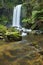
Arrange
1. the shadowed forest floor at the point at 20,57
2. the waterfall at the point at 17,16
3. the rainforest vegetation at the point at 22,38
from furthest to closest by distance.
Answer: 1. the waterfall at the point at 17,16
2. the rainforest vegetation at the point at 22,38
3. the shadowed forest floor at the point at 20,57

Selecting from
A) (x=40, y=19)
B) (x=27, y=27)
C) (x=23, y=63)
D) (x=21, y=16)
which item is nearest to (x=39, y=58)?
(x=23, y=63)

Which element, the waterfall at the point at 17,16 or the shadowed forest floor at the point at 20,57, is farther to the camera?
the waterfall at the point at 17,16

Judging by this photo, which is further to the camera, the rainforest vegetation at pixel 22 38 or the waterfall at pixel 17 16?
the waterfall at pixel 17 16

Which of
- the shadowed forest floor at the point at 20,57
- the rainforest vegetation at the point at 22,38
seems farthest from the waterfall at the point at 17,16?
the shadowed forest floor at the point at 20,57

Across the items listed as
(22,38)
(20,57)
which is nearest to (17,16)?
(22,38)

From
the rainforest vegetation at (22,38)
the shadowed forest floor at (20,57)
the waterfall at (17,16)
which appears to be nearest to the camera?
the shadowed forest floor at (20,57)

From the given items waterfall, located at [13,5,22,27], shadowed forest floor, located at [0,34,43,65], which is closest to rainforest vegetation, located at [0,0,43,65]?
shadowed forest floor, located at [0,34,43,65]

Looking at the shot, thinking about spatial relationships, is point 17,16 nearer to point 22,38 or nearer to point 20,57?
point 22,38

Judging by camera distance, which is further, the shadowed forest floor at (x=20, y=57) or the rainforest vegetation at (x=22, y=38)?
the rainforest vegetation at (x=22, y=38)

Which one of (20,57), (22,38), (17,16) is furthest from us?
(17,16)

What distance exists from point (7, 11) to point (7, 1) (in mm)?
2113

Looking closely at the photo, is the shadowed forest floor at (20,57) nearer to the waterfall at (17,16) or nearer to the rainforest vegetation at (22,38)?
the rainforest vegetation at (22,38)

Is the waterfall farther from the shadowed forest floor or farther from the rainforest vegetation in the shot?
the shadowed forest floor

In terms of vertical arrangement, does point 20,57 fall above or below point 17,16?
below
